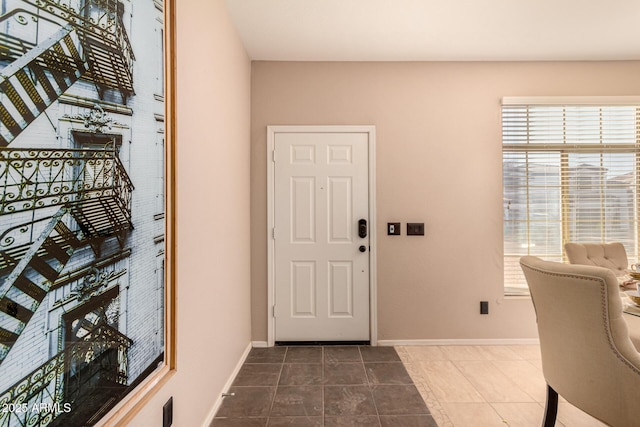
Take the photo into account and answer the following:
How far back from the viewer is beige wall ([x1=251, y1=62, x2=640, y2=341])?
121 inches

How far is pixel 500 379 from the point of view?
2.39 metres

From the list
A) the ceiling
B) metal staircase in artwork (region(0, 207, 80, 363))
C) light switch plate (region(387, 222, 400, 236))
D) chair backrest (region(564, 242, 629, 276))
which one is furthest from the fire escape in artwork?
chair backrest (region(564, 242, 629, 276))

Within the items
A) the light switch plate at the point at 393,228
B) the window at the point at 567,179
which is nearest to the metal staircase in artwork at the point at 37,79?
the light switch plate at the point at 393,228

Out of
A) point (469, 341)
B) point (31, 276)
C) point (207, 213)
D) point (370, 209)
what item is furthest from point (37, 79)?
point (469, 341)

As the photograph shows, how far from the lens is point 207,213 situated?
6.11 feet

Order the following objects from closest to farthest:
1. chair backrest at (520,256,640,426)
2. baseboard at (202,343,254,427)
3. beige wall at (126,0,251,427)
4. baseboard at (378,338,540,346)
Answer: chair backrest at (520,256,640,426) → beige wall at (126,0,251,427) → baseboard at (202,343,254,427) → baseboard at (378,338,540,346)

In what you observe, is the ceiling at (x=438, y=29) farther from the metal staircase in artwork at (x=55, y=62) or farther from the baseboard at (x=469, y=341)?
the baseboard at (x=469, y=341)

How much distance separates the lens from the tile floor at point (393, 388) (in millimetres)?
1909

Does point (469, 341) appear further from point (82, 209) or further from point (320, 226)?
point (82, 209)

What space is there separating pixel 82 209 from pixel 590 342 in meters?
1.88

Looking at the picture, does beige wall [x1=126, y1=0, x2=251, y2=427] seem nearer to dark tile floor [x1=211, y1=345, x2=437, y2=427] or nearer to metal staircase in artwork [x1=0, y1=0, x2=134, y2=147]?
dark tile floor [x1=211, y1=345, x2=437, y2=427]

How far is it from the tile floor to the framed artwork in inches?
41.5

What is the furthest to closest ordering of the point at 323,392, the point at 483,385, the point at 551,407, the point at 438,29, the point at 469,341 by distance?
the point at 469,341, the point at 438,29, the point at 483,385, the point at 323,392, the point at 551,407

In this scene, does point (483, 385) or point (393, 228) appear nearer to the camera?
point (483, 385)
